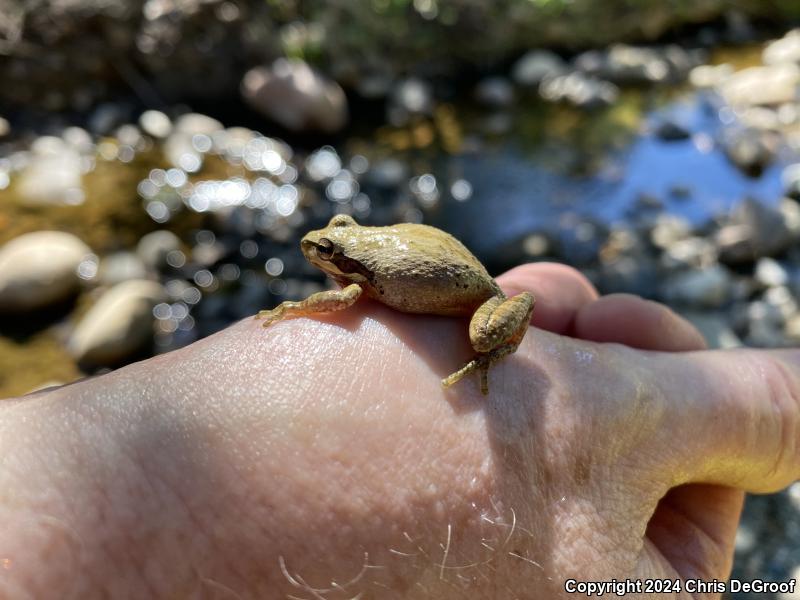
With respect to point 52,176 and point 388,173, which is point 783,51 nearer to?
point 388,173

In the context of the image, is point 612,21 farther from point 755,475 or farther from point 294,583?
point 294,583

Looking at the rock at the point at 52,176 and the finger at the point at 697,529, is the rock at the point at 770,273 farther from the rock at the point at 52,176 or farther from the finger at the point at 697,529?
the rock at the point at 52,176

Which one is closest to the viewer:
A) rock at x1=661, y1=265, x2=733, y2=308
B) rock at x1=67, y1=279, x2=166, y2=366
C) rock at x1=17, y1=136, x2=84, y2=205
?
rock at x1=67, y1=279, x2=166, y2=366

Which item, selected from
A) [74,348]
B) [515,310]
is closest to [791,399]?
[515,310]

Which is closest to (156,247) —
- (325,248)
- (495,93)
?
(325,248)

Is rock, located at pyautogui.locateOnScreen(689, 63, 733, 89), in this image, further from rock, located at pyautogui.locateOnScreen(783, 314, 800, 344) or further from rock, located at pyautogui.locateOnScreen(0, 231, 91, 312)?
rock, located at pyautogui.locateOnScreen(0, 231, 91, 312)

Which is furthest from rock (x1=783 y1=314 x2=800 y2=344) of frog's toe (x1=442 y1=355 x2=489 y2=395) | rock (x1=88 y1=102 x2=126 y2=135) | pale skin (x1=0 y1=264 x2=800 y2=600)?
rock (x1=88 y1=102 x2=126 y2=135)

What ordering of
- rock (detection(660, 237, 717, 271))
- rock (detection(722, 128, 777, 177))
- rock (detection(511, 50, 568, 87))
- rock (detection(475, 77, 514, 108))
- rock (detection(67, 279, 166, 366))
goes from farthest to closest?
1. rock (detection(511, 50, 568, 87))
2. rock (detection(475, 77, 514, 108))
3. rock (detection(722, 128, 777, 177))
4. rock (detection(660, 237, 717, 271))
5. rock (detection(67, 279, 166, 366))
